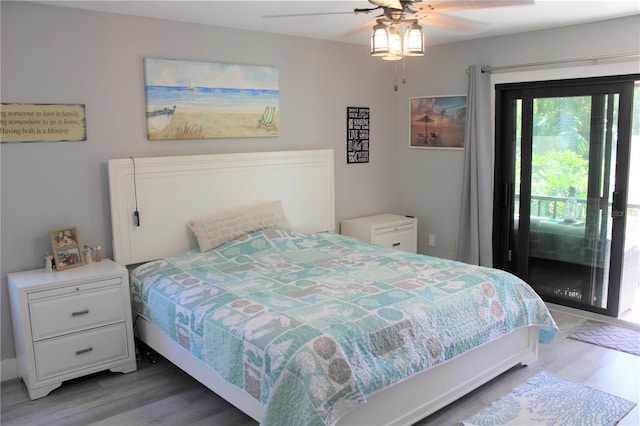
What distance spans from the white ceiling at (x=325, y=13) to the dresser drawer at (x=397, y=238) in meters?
1.80

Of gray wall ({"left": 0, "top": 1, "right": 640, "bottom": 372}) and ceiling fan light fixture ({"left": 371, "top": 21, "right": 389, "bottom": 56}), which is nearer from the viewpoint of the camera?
ceiling fan light fixture ({"left": 371, "top": 21, "right": 389, "bottom": 56})

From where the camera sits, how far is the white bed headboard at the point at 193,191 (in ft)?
12.6

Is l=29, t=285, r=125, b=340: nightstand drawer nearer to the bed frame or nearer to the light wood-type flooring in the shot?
the bed frame

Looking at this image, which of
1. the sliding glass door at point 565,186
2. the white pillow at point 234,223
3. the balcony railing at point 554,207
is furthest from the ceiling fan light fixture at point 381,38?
the balcony railing at point 554,207

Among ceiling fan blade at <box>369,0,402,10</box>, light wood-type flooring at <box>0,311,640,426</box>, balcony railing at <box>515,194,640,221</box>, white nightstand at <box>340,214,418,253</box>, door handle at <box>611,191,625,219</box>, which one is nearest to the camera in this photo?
ceiling fan blade at <box>369,0,402,10</box>

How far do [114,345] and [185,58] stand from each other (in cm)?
212

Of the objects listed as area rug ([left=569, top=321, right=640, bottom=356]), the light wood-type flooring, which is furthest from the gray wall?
area rug ([left=569, top=321, right=640, bottom=356])

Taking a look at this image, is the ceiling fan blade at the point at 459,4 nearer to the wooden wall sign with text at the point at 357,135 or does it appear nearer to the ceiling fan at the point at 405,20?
the ceiling fan at the point at 405,20

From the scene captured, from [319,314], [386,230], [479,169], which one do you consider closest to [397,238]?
[386,230]

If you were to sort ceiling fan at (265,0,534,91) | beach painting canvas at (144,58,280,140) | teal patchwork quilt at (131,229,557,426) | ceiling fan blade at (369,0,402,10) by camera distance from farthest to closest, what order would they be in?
beach painting canvas at (144,58,280,140) → ceiling fan at (265,0,534,91) → ceiling fan blade at (369,0,402,10) → teal patchwork quilt at (131,229,557,426)

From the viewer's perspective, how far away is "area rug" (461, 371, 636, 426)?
295 cm

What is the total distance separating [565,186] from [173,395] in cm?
349

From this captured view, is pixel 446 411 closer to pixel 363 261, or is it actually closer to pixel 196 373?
pixel 363 261

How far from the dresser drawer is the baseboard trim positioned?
2987mm
